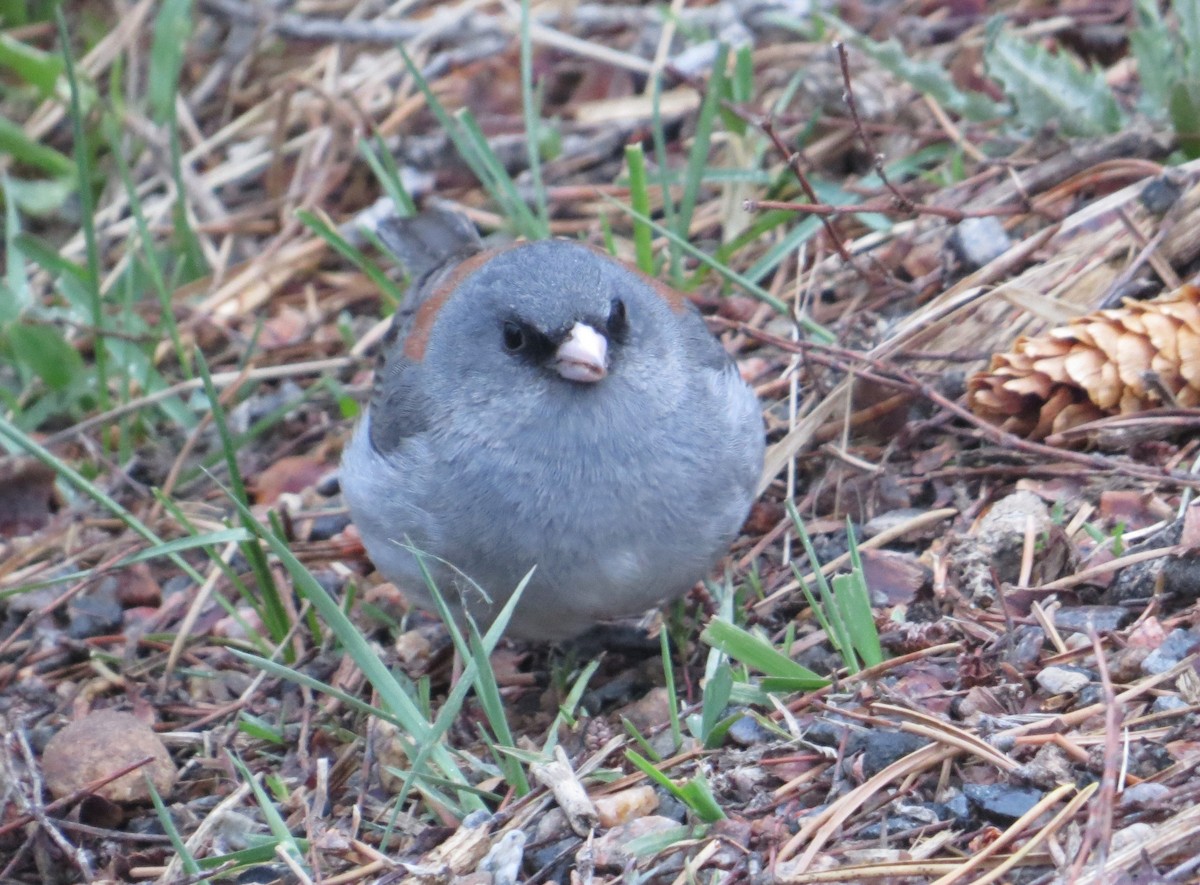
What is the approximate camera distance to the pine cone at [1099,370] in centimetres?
301

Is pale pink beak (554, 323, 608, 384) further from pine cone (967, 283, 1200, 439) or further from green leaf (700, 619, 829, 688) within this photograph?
pine cone (967, 283, 1200, 439)

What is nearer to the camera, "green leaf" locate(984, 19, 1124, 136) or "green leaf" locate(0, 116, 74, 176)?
"green leaf" locate(984, 19, 1124, 136)

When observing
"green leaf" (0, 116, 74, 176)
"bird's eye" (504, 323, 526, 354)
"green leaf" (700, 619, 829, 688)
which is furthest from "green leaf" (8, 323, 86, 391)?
"green leaf" (700, 619, 829, 688)

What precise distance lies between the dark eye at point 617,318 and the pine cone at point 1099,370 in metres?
0.86

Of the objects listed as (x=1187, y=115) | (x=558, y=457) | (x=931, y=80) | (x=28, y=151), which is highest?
(x=28, y=151)

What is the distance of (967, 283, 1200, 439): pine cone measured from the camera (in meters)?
3.01

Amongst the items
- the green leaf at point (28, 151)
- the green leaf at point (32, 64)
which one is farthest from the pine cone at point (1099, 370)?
the green leaf at point (32, 64)

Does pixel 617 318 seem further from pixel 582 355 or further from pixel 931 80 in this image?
pixel 931 80

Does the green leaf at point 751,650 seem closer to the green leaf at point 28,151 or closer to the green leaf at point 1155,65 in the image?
the green leaf at point 1155,65

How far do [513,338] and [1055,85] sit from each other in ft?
5.71

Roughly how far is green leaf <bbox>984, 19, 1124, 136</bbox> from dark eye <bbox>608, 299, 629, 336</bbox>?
146 centimetres

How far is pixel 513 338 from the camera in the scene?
2926mm

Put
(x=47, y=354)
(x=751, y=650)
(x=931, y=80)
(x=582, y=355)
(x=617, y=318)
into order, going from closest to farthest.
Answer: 1. (x=751, y=650)
2. (x=582, y=355)
3. (x=617, y=318)
4. (x=931, y=80)
5. (x=47, y=354)

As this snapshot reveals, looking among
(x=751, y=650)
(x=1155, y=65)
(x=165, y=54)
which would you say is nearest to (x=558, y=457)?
(x=751, y=650)
